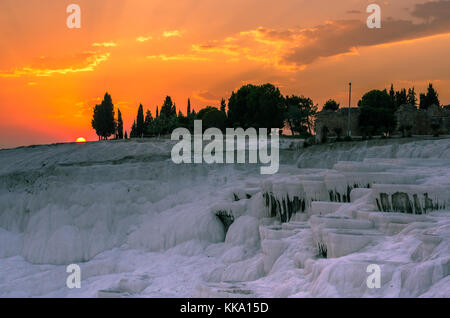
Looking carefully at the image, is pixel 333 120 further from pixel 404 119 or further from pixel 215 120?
pixel 215 120

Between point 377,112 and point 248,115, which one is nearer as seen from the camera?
point 377,112

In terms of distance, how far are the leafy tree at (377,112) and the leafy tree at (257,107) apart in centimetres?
1313

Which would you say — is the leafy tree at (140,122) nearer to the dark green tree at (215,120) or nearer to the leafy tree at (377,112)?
the dark green tree at (215,120)

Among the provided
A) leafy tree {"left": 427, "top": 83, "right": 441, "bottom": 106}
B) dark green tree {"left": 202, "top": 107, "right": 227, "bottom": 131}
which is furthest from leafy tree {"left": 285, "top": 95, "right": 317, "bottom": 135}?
leafy tree {"left": 427, "top": 83, "right": 441, "bottom": 106}

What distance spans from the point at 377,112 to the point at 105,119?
43295 mm

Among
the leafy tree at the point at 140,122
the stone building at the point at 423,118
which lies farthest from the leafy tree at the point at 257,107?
the stone building at the point at 423,118

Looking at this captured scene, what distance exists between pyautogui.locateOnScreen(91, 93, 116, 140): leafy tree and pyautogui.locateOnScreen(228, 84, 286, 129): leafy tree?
20.1 metres

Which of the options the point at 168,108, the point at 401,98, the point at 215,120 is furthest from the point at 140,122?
the point at 401,98

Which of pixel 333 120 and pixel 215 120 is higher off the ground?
pixel 215 120

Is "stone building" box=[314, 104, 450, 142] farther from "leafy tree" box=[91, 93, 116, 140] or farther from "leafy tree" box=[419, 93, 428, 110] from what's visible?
"leafy tree" box=[91, 93, 116, 140]

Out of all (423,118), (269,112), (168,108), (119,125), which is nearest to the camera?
(423,118)

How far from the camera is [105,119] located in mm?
80500

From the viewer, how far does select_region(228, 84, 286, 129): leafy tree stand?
75688 millimetres
